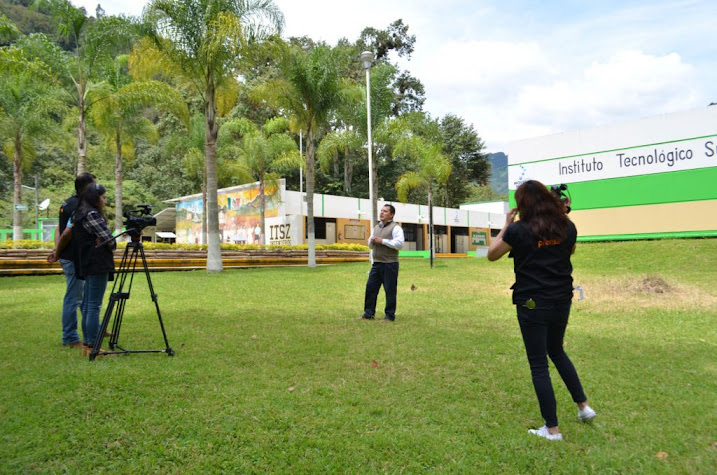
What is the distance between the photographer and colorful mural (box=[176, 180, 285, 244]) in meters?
30.5

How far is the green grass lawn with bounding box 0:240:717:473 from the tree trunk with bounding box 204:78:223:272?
7796 millimetres

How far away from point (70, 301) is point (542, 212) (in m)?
5.02

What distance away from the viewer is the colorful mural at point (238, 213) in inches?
1201

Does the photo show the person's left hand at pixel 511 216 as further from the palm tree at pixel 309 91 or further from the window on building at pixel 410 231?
the window on building at pixel 410 231

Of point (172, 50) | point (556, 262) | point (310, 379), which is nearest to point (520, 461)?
point (556, 262)

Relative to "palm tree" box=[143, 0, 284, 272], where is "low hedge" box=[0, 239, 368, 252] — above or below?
below

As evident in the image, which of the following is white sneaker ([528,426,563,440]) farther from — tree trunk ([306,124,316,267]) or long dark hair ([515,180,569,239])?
tree trunk ([306,124,316,267])

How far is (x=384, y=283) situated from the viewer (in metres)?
7.18

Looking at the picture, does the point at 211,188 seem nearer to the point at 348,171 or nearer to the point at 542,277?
the point at 542,277

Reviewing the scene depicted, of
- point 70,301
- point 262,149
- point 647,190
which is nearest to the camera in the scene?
point 70,301

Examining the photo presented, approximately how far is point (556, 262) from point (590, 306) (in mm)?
6970

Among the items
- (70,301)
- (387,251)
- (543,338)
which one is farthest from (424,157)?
(543,338)

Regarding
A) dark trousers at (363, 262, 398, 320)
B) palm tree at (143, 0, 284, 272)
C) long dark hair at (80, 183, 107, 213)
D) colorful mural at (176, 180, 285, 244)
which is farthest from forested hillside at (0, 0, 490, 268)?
long dark hair at (80, 183, 107, 213)

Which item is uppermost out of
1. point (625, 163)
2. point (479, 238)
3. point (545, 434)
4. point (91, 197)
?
point (625, 163)
